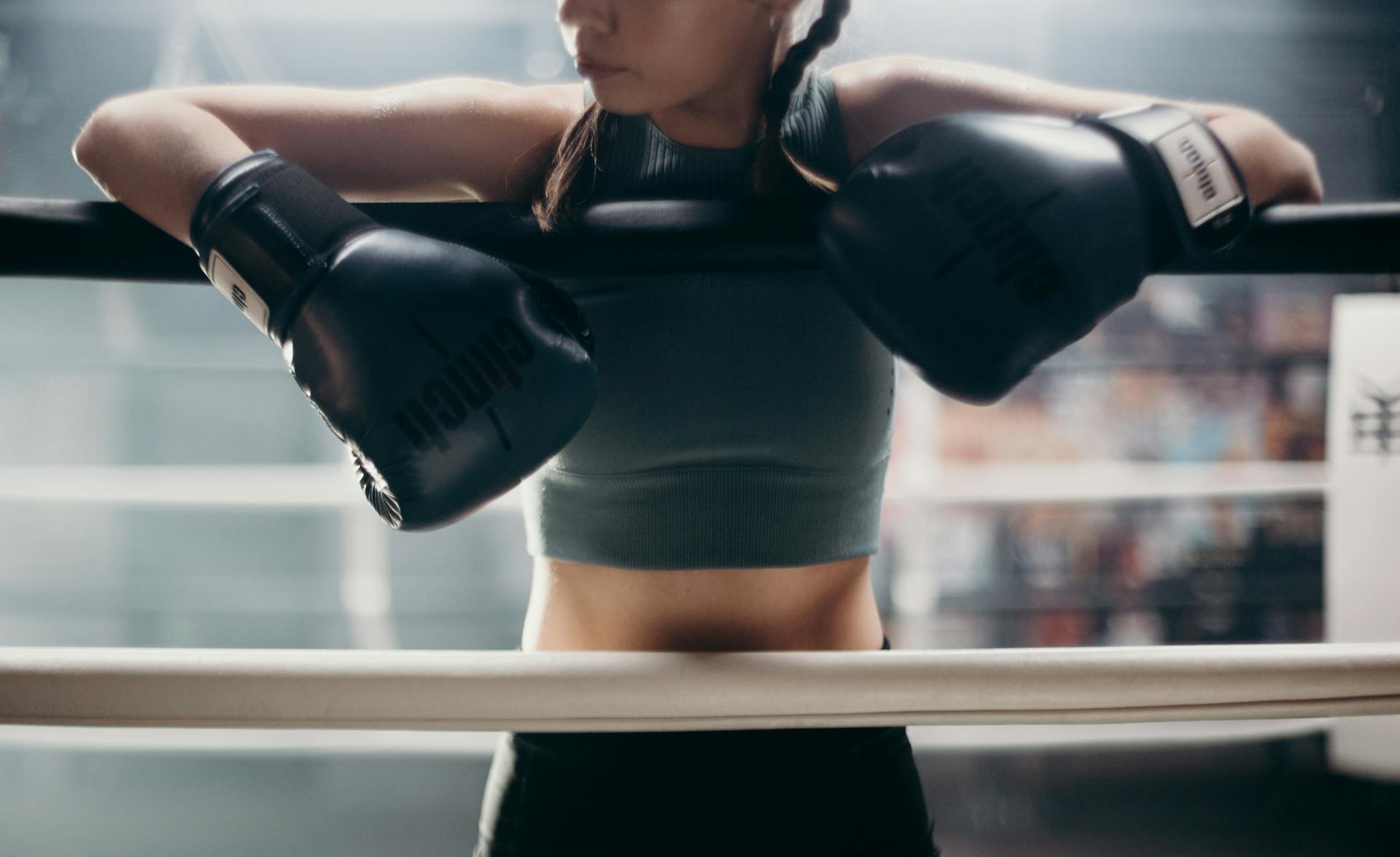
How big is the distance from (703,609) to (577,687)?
0.15 metres

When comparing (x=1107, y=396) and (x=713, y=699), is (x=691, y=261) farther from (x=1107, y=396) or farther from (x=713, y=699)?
(x=1107, y=396)

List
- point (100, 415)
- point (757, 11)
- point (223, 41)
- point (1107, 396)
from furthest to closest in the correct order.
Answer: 1. point (223, 41)
2. point (100, 415)
3. point (1107, 396)
4. point (757, 11)

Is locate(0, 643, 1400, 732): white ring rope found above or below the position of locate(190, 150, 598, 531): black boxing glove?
below

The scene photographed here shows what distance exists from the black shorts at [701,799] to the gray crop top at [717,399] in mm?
113

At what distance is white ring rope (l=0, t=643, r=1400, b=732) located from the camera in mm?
437

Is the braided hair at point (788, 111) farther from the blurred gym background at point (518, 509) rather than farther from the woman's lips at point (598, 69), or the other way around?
the blurred gym background at point (518, 509)

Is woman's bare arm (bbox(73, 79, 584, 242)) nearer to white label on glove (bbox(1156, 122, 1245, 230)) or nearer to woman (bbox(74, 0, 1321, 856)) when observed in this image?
woman (bbox(74, 0, 1321, 856))

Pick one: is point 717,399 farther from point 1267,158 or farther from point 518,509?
point 518,509

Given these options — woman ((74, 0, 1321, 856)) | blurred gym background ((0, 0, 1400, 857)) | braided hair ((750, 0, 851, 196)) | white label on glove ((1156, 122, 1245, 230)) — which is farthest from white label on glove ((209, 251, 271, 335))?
blurred gym background ((0, 0, 1400, 857))

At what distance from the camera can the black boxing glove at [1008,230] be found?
15.6 inches

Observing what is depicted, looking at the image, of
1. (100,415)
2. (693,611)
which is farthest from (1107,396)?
(100,415)

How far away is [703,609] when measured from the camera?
57cm

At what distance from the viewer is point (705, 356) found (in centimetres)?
54

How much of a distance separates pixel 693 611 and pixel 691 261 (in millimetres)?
243
